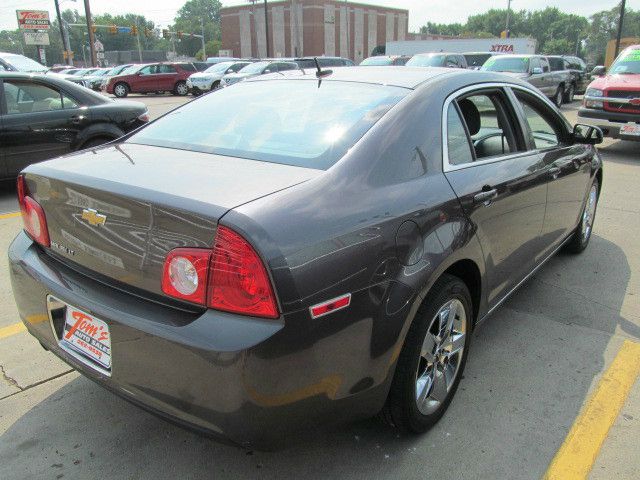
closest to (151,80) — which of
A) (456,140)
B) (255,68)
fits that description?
(255,68)

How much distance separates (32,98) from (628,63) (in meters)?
10.5

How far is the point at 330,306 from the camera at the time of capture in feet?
6.04

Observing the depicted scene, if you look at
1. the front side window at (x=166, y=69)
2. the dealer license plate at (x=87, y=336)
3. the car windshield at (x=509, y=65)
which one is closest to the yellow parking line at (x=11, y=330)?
the dealer license plate at (x=87, y=336)

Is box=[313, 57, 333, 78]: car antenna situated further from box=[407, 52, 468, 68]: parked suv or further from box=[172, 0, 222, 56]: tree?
box=[172, 0, 222, 56]: tree

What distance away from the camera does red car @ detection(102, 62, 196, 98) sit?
26.3m

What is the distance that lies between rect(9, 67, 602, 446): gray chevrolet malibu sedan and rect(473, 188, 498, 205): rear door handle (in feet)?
0.04

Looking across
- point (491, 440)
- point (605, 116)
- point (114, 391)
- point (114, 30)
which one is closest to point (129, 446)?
point (114, 391)

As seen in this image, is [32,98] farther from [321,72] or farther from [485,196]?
[485,196]

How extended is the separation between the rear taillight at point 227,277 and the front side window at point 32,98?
232 inches

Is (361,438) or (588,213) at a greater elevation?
(588,213)

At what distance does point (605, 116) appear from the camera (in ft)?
32.8

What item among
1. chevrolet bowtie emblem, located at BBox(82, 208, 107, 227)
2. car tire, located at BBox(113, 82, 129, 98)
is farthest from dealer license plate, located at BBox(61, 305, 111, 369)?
car tire, located at BBox(113, 82, 129, 98)

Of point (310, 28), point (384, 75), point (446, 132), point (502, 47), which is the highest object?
point (310, 28)

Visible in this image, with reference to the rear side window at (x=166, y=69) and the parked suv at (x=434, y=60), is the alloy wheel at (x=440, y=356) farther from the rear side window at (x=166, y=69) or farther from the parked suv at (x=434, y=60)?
the rear side window at (x=166, y=69)
